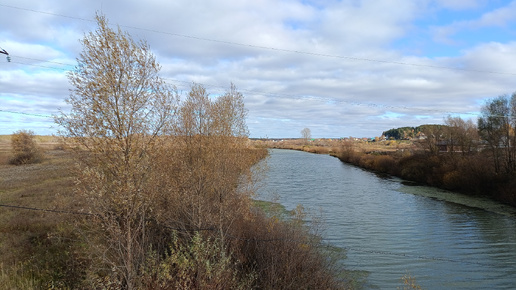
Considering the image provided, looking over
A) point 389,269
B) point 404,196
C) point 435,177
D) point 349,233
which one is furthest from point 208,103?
point 435,177

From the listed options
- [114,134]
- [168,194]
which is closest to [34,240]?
[168,194]

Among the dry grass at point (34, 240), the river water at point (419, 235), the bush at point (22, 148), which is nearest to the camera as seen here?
the dry grass at point (34, 240)

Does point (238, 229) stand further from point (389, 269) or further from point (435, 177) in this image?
point (435, 177)

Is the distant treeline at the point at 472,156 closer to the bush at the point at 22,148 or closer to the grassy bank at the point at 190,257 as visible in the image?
the grassy bank at the point at 190,257

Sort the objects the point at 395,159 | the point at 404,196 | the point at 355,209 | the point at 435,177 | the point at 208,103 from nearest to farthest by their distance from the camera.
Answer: the point at 208,103
the point at 355,209
the point at 404,196
the point at 435,177
the point at 395,159

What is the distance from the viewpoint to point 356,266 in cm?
1363

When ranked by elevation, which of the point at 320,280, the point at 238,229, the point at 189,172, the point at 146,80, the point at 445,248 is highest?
the point at 146,80

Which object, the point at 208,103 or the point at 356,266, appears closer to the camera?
the point at 208,103

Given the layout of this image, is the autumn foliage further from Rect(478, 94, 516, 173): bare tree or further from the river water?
Rect(478, 94, 516, 173): bare tree

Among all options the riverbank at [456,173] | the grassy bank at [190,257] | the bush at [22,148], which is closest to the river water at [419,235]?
the riverbank at [456,173]

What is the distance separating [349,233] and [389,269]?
492 centimetres

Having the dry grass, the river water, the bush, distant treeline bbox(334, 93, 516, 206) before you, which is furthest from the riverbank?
the bush

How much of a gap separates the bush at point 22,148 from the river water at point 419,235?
43.2 m

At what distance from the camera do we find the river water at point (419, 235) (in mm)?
13188
